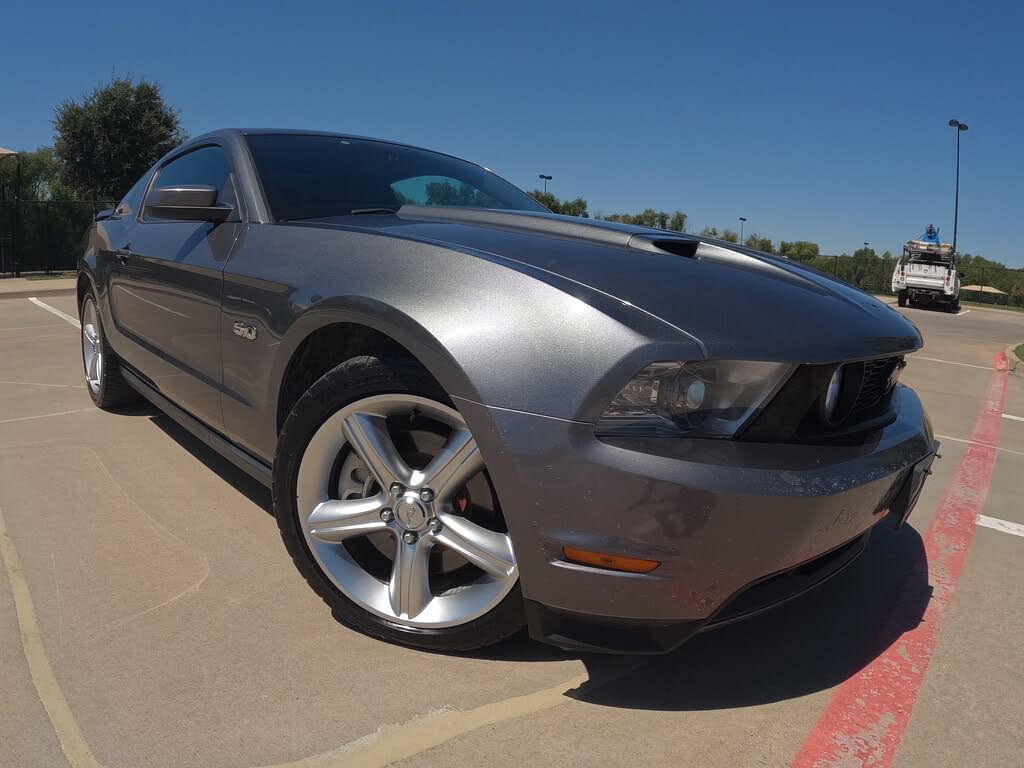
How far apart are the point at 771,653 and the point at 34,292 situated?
48.7 ft

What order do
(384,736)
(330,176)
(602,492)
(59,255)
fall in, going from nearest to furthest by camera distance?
(602,492), (384,736), (330,176), (59,255)

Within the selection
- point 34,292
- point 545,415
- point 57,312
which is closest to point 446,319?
point 545,415

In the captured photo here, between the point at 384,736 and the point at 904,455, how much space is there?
144cm

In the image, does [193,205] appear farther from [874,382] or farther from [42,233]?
[42,233]

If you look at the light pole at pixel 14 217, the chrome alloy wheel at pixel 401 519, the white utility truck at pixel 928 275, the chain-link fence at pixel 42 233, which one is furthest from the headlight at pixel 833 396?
the white utility truck at pixel 928 275

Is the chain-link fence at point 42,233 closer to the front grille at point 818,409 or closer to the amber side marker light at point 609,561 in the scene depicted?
the front grille at point 818,409

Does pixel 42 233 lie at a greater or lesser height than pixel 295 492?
lesser

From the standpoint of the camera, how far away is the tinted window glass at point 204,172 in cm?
287

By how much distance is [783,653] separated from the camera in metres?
2.10

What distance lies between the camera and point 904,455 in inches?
76.2

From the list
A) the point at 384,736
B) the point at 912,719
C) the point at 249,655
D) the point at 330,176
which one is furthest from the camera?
the point at 330,176

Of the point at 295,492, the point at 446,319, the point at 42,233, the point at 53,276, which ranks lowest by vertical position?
the point at 53,276

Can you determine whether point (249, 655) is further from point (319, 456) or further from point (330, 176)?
point (330, 176)

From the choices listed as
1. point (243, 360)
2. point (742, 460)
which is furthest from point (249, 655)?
point (742, 460)
